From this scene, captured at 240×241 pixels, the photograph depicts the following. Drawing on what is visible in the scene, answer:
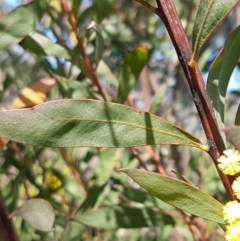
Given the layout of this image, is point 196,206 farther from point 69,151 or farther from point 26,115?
point 69,151

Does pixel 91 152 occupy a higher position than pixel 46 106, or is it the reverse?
pixel 46 106

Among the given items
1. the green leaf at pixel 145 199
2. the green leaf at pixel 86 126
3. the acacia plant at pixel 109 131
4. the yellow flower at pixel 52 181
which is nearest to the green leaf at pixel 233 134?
the acacia plant at pixel 109 131

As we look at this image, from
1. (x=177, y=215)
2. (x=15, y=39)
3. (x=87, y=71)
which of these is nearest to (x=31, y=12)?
(x=15, y=39)

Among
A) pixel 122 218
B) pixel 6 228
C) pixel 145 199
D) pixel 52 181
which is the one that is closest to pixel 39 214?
pixel 6 228

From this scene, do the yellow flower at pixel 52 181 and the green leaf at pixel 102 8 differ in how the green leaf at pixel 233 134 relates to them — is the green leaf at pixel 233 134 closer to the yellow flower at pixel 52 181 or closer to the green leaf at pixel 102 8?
the green leaf at pixel 102 8

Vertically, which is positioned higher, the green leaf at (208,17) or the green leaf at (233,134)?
the green leaf at (208,17)

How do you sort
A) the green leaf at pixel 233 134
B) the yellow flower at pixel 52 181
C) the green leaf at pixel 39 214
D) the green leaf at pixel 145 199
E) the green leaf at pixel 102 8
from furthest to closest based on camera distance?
the yellow flower at pixel 52 181 < the green leaf at pixel 145 199 < the green leaf at pixel 102 8 < the green leaf at pixel 39 214 < the green leaf at pixel 233 134
